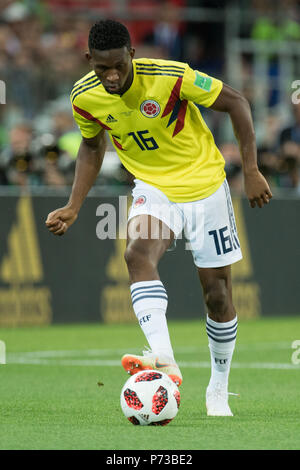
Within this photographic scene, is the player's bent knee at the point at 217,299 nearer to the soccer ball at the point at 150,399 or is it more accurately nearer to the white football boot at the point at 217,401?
the white football boot at the point at 217,401

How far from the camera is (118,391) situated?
772cm

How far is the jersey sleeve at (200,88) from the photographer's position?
6246mm

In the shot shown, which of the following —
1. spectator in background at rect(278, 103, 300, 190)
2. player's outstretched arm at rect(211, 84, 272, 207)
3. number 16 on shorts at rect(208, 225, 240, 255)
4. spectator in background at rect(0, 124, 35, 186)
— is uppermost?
spectator in background at rect(278, 103, 300, 190)

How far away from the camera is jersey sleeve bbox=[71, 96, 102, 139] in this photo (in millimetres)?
6531

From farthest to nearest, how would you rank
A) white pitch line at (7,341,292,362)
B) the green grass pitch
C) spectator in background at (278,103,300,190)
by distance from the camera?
1. spectator in background at (278,103,300,190)
2. white pitch line at (7,341,292,362)
3. the green grass pitch

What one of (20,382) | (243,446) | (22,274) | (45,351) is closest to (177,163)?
(243,446)

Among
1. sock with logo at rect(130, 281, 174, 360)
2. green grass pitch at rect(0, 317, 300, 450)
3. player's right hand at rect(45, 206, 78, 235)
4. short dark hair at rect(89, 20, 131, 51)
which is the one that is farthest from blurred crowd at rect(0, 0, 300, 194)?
sock with logo at rect(130, 281, 174, 360)

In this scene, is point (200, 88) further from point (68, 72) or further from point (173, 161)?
point (68, 72)

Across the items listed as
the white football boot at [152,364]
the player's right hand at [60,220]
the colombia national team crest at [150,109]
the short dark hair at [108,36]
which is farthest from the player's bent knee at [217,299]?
the short dark hair at [108,36]

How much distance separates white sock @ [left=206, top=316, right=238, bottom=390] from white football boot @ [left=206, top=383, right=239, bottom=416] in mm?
40

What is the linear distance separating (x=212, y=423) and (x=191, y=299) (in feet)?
27.0

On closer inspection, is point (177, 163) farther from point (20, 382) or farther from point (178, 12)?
point (178, 12)

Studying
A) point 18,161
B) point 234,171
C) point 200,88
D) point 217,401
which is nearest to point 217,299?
point 217,401

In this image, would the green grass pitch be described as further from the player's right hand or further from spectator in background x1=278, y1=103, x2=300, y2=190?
spectator in background x1=278, y1=103, x2=300, y2=190
